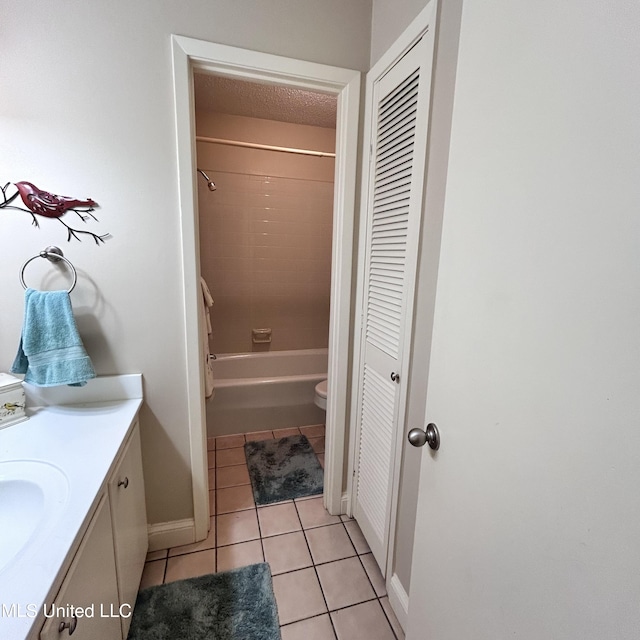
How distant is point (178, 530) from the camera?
5.41 feet

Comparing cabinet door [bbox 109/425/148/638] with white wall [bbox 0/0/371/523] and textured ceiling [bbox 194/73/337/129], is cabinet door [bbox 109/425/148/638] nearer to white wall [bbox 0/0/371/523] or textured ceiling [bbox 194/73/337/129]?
white wall [bbox 0/0/371/523]

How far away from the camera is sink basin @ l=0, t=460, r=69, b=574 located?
0.87 metres

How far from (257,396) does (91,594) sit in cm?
184

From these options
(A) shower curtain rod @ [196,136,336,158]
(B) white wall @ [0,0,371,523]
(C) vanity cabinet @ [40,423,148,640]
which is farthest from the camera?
(A) shower curtain rod @ [196,136,336,158]

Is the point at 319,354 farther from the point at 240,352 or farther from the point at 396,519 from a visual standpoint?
the point at 396,519

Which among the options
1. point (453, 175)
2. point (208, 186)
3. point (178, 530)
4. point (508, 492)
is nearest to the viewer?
point (508, 492)

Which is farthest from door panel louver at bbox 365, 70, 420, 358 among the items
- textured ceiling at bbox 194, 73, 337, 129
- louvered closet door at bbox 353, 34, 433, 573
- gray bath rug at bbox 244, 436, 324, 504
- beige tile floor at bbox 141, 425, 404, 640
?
gray bath rug at bbox 244, 436, 324, 504

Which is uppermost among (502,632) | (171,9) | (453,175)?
(171,9)

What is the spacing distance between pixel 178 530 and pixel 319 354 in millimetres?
1849

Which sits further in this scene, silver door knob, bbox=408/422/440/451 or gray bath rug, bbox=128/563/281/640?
gray bath rug, bbox=128/563/281/640

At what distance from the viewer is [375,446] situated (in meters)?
1.51

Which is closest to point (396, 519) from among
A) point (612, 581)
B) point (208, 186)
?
point (612, 581)

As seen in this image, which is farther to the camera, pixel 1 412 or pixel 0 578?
pixel 1 412

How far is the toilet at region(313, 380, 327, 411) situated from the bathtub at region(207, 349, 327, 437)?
19cm
